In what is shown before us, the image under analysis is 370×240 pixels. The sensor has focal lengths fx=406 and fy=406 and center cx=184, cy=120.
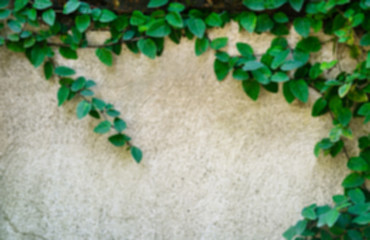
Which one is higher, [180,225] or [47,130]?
[47,130]

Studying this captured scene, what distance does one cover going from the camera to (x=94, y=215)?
1.78 metres

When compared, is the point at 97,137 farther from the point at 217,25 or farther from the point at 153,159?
the point at 217,25

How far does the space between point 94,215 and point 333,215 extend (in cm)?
99

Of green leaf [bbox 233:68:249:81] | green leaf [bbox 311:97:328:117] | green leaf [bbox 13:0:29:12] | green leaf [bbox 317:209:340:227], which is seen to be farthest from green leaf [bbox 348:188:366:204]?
green leaf [bbox 13:0:29:12]

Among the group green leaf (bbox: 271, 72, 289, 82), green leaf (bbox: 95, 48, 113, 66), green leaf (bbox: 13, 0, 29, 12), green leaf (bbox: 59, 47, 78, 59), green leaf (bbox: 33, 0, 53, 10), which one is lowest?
green leaf (bbox: 59, 47, 78, 59)

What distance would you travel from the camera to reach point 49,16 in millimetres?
1587

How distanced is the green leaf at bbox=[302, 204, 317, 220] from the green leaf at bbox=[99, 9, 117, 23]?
3.64 feet

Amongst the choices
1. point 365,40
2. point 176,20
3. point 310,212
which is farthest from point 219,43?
point 310,212

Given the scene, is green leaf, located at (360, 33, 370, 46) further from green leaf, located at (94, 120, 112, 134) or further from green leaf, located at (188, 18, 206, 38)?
green leaf, located at (94, 120, 112, 134)

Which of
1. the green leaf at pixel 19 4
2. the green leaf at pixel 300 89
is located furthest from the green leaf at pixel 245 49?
the green leaf at pixel 19 4

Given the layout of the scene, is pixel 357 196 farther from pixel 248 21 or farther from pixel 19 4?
pixel 19 4

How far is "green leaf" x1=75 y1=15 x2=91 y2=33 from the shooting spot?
1.62 metres

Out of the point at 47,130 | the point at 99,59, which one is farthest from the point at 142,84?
the point at 47,130

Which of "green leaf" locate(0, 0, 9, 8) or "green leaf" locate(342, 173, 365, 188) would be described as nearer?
"green leaf" locate(0, 0, 9, 8)
